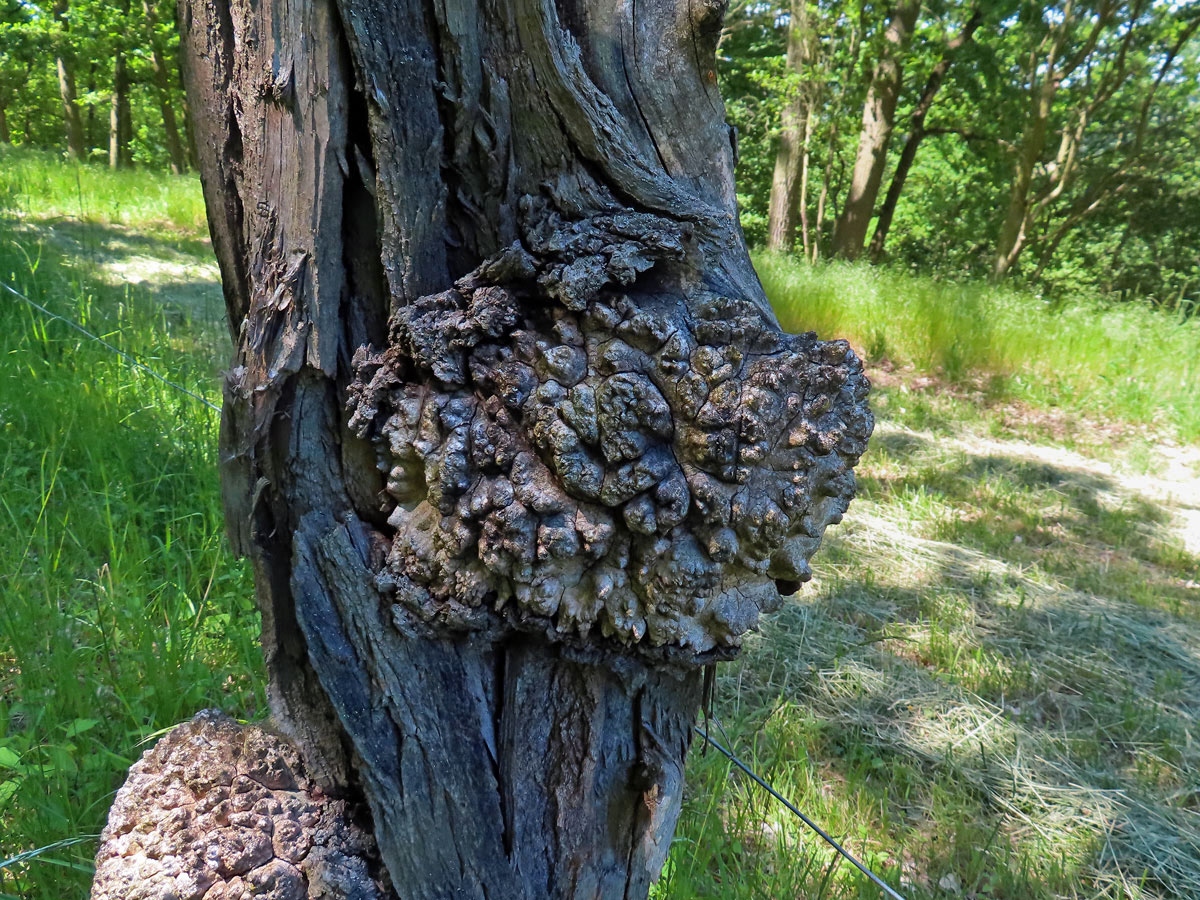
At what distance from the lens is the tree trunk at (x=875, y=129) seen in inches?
452

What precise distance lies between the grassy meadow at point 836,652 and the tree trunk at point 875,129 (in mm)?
8265

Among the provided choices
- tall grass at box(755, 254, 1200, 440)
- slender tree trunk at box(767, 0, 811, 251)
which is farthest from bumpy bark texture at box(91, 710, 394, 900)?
slender tree trunk at box(767, 0, 811, 251)

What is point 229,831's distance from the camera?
3.36 ft

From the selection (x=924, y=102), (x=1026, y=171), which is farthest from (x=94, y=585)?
(x=924, y=102)

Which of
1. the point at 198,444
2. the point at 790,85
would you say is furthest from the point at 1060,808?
the point at 790,85

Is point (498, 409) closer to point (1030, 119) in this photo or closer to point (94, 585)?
point (94, 585)

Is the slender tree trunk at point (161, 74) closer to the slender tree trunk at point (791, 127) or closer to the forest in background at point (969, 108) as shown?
the forest in background at point (969, 108)

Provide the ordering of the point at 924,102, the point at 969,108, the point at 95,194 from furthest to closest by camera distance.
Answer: the point at 969,108 → the point at 924,102 → the point at 95,194

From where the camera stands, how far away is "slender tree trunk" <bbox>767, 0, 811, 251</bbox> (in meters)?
12.2

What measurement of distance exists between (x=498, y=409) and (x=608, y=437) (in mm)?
161

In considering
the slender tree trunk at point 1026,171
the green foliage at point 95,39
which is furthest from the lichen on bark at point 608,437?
the green foliage at point 95,39

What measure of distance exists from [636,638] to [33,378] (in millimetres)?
3304

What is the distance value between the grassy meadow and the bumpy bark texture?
0.58m

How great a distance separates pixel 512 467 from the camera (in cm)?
96
